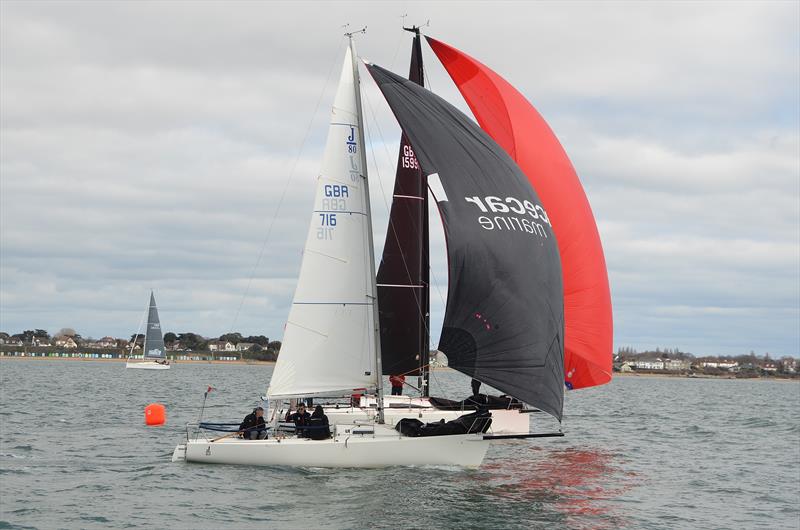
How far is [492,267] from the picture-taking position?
1809 cm

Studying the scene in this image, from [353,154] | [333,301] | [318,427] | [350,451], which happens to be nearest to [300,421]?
[318,427]

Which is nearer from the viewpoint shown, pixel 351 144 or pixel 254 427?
pixel 254 427

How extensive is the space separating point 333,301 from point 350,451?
325cm

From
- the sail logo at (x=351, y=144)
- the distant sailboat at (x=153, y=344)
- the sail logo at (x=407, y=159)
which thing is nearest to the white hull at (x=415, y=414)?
the sail logo at (x=351, y=144)

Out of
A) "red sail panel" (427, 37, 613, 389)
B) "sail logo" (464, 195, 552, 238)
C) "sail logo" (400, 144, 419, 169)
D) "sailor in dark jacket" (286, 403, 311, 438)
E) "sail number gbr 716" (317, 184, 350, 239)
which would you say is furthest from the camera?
"sail logo" (400, 144, 419, 169)

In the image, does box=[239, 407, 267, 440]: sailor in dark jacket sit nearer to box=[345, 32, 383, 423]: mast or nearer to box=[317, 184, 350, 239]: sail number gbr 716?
box=[345, 32, 383, 423]: mast

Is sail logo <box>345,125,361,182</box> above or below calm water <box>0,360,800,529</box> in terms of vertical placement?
above

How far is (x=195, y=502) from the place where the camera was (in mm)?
16609

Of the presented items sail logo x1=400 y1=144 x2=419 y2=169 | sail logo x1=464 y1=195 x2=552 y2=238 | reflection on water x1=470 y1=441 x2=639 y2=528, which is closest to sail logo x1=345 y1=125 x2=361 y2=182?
sail logo x1=464 y1=195 x2=552 y2=238

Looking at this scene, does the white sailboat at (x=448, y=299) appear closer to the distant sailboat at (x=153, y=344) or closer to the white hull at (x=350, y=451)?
the white hull at (x=350, y=451)

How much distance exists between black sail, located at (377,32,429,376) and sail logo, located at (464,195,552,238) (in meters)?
9.16

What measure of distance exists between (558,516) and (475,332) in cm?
366

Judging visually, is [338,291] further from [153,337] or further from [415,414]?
[153,337]

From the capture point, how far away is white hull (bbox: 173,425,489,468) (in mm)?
18359
